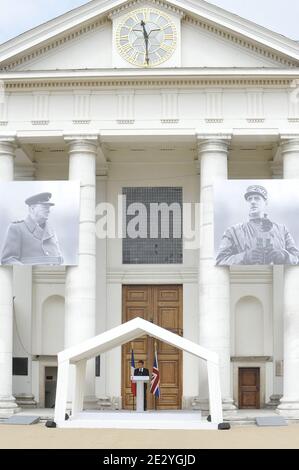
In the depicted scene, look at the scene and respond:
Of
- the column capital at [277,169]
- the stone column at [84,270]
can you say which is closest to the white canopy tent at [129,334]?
the stone column at [84,270]

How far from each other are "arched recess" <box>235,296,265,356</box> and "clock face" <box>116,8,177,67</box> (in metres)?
11.1

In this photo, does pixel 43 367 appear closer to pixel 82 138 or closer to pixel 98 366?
pixel 98 366

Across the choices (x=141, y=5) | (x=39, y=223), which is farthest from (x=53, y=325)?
(x=141, y=5)

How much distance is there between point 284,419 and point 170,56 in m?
14.1

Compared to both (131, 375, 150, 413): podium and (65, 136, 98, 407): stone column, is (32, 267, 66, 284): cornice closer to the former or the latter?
(65, 136, 98, 407): stone column

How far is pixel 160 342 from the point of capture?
1706 inches

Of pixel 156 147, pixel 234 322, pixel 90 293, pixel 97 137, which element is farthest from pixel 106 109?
pixel 234 322

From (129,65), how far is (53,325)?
38.1ft

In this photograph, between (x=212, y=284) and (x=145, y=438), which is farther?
(x=212, y=284)

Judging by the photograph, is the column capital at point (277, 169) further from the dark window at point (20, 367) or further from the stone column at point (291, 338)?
the dark window at point (20, 367)

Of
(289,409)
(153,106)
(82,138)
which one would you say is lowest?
(289,409)

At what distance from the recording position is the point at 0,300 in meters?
38.5

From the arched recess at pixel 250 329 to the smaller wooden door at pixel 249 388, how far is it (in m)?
0.74

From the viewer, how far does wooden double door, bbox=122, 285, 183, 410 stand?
43.0 metres
